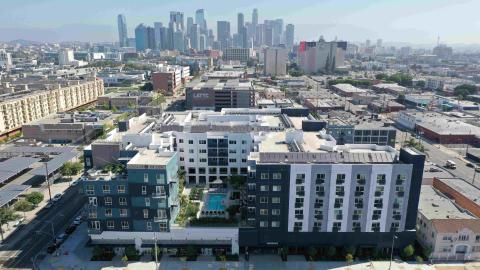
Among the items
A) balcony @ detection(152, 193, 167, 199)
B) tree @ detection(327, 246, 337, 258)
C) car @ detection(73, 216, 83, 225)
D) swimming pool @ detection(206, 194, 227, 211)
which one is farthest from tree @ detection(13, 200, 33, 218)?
tree @ detection(327, 246, 337, 258)

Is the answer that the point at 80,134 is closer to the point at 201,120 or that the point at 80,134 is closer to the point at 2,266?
the point at 201,120

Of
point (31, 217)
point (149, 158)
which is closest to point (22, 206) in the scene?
point (31, 217)

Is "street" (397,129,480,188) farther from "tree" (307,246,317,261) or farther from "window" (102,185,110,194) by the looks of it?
"window" (102,185,110,194)

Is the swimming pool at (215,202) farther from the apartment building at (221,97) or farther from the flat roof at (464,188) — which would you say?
the apartment building at (221,97)

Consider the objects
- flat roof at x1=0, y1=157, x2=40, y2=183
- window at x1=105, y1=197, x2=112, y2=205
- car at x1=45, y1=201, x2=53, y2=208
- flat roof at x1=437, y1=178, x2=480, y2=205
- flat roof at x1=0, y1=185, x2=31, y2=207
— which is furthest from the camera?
flat roof at x1=0, y1=157, x2=40, y2=183

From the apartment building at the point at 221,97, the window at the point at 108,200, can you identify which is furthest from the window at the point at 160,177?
the apartment building at the point at 221,97

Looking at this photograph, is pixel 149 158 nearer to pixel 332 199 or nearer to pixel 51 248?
pixel 51 248
